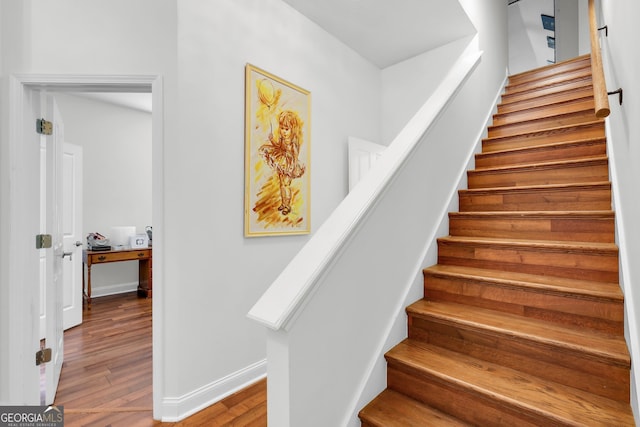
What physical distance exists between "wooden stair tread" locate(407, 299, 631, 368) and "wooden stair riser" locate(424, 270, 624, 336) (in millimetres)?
34

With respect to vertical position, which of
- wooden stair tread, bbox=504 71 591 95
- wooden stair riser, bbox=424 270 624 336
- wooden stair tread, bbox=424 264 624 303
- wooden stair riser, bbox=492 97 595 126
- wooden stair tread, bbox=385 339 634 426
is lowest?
wooden stair tread, bbox=385 339 634 426

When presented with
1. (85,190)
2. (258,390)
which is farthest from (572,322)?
(85,190)

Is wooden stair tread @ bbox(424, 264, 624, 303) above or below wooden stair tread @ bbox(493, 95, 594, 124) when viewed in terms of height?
below

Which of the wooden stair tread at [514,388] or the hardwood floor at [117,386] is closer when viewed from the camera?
the wooden stair tread at [514,388]

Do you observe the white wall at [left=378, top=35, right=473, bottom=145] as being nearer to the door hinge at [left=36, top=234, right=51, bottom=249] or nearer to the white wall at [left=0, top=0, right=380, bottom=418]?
the white wall at [left=0, top=0, right=380, bottom=418]

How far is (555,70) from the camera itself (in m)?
3.65

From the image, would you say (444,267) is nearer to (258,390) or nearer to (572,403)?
(572,403)

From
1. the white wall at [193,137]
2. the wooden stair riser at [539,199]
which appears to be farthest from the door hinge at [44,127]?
the wooden stair riser at [539,199]

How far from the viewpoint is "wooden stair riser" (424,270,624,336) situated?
1318mm

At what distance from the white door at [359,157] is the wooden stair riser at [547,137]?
1.07m

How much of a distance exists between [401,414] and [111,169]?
203 inches

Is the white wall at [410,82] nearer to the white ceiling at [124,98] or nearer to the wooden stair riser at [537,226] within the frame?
the wooden stair riser at [537,226]

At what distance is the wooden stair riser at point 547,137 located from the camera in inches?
90.8

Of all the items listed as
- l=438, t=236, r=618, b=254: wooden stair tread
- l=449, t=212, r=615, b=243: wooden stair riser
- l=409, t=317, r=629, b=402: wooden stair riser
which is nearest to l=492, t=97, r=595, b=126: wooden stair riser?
l=449, t=212, r=615, b=243: wooden stair riser
